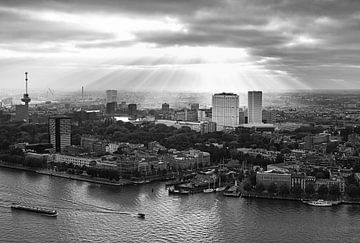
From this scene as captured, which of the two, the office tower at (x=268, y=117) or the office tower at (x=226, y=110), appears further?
the office tower at (x=268, y=117)

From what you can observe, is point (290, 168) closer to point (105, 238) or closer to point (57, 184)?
point (57, 184)

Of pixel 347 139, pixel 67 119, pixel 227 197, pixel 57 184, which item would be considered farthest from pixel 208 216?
pixel 347 139

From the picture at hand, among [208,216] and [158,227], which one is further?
[208,216]

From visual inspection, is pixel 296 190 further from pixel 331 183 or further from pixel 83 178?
pixel 83 178

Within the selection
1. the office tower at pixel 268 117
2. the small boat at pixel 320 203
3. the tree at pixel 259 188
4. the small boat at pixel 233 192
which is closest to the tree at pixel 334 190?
the small boat at pixel 320 203

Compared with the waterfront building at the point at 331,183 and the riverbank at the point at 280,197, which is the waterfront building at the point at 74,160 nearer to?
the riverbank at the point at 280,197

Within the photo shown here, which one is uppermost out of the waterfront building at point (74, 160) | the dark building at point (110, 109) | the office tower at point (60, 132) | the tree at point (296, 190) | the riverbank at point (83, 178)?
the dark building at point (110, 109)
